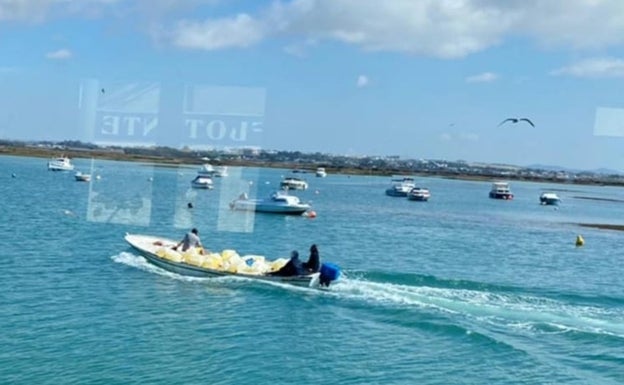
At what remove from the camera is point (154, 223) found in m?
44.9

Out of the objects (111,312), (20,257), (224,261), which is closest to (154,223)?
(20,257)

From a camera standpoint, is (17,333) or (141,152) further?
(141,152)

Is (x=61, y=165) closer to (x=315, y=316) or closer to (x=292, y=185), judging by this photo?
(x=292, y=185)

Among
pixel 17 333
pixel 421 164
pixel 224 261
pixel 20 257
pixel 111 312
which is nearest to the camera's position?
pixel 17 333

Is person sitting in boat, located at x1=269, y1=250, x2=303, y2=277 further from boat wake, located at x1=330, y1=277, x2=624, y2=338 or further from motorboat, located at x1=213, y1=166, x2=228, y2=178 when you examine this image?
motorboat, located at x1=213, y1=166, x2=228, y2=178

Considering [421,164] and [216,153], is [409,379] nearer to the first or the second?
[216,153]

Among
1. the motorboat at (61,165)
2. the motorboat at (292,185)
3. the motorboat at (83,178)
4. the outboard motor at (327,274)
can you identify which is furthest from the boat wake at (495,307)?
the motorboat at (61,165)

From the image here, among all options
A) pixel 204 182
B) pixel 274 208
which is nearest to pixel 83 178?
pixel 204 182

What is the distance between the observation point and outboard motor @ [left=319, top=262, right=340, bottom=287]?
2128 centimetres

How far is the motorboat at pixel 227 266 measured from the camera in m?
21.4

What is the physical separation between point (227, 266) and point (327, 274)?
347cm

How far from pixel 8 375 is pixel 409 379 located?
24.0 feet

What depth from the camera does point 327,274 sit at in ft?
69.9

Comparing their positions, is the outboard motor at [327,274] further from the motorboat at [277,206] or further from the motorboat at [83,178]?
the motorboat at [83,178]
